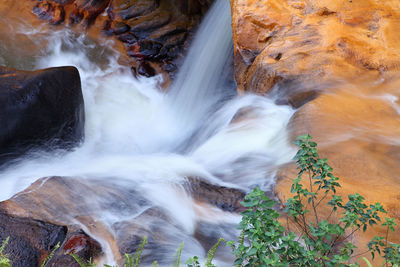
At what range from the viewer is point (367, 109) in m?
4.20

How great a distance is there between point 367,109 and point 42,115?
12.1 ft

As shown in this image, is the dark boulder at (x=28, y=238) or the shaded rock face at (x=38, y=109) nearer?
the dark boulder at (x=28, y=238)

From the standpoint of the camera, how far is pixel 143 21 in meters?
8.25

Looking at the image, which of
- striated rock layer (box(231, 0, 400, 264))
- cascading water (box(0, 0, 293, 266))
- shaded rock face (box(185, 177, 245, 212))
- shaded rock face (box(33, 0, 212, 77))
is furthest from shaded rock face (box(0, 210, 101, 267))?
shaded rock face (box(33, 0, 212, 77))

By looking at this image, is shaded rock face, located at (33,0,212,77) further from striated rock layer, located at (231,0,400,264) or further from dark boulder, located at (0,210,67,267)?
dark boulder, located at (0,210,67,267)

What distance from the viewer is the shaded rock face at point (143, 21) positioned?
7.94 m

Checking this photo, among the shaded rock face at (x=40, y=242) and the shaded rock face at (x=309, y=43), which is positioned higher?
the shaded rock face at (x=309, y=43)

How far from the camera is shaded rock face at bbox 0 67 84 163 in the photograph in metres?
4.46

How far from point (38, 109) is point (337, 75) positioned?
3.51m

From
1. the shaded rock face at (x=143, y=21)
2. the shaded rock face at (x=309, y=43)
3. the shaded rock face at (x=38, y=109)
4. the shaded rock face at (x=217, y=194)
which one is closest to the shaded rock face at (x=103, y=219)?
the shaded rock face at (x=217, y=194)

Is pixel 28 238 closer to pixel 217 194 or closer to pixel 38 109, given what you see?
pixel 217 194

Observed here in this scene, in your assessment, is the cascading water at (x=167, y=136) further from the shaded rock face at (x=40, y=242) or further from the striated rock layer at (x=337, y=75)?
the striated rock layer at (x=337, y=75)

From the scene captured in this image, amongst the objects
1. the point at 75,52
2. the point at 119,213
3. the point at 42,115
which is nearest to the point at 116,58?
the point at 75,52

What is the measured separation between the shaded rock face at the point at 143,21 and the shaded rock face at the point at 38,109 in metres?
2.67
